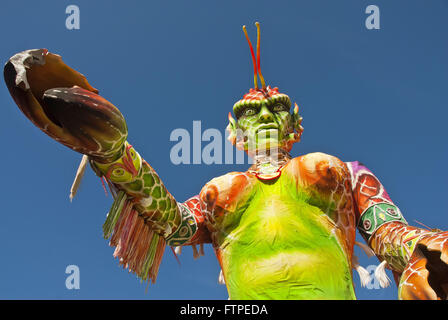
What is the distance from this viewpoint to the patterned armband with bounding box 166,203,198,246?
2502mm

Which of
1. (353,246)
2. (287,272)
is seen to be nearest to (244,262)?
(287,272)

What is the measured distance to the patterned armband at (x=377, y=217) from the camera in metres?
2.31

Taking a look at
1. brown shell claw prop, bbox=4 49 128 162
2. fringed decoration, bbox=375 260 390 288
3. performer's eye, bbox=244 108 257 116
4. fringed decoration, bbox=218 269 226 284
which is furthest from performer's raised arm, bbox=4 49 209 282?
fringed decoration, bbox=375 260 390 288

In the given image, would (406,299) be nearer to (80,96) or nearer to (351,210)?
(351,210)

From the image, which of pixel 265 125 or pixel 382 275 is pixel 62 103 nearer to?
pixel 265 125

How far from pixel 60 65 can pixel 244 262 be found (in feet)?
4.02

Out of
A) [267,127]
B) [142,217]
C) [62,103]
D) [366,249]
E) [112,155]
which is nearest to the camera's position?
[62,103]

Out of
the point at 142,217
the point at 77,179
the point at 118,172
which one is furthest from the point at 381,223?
the point at 77,179

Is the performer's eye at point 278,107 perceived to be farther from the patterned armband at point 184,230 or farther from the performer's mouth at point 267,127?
the patterned armband at point 184,230

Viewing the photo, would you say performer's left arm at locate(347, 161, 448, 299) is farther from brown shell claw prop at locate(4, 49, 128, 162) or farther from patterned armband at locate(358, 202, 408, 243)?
brown shell claw prop at locate(4, 49, 128, 162)

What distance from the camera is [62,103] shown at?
1803mm

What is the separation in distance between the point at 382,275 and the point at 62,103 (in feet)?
5.18

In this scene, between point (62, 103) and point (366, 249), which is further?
point (366, 249)

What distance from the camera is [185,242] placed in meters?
2.57
